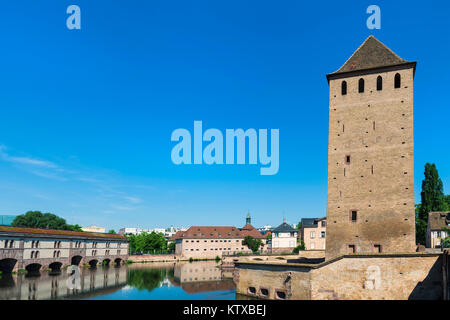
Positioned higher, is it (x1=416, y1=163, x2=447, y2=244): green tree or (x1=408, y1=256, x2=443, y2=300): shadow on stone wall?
(x1=416, y1=163, x2=447, y2=244): green tree

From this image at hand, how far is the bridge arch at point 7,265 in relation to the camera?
49.7m

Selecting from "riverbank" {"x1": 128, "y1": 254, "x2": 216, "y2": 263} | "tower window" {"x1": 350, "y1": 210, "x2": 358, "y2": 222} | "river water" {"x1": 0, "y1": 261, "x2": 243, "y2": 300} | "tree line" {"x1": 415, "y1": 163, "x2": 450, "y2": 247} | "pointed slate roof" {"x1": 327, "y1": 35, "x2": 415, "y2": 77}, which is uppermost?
"pointed slate roof" {"x1": 327, "y1": 35, "x2": 415, "y2": 77}

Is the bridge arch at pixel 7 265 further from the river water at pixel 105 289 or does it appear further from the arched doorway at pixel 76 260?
the arched doorway at pixel 76 260

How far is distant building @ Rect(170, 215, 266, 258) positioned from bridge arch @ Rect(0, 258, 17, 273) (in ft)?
164

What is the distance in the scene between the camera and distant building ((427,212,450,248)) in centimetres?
5201

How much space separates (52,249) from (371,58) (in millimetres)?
52921

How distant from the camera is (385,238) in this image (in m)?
30.3

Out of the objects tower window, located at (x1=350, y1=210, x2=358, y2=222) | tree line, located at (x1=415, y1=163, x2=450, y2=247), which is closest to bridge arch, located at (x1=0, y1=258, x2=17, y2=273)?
tower window, located at (x1=350, y1=210, x2=358, y2=222)

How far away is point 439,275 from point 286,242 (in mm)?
56183

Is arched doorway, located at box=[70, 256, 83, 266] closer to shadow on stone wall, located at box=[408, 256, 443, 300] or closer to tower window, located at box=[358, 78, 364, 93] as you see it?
tower window, located at box=[358, 78, 364, 93]

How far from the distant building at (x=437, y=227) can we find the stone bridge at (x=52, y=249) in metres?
57.7

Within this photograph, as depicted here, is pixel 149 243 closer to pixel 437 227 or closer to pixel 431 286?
pixel 437 227
